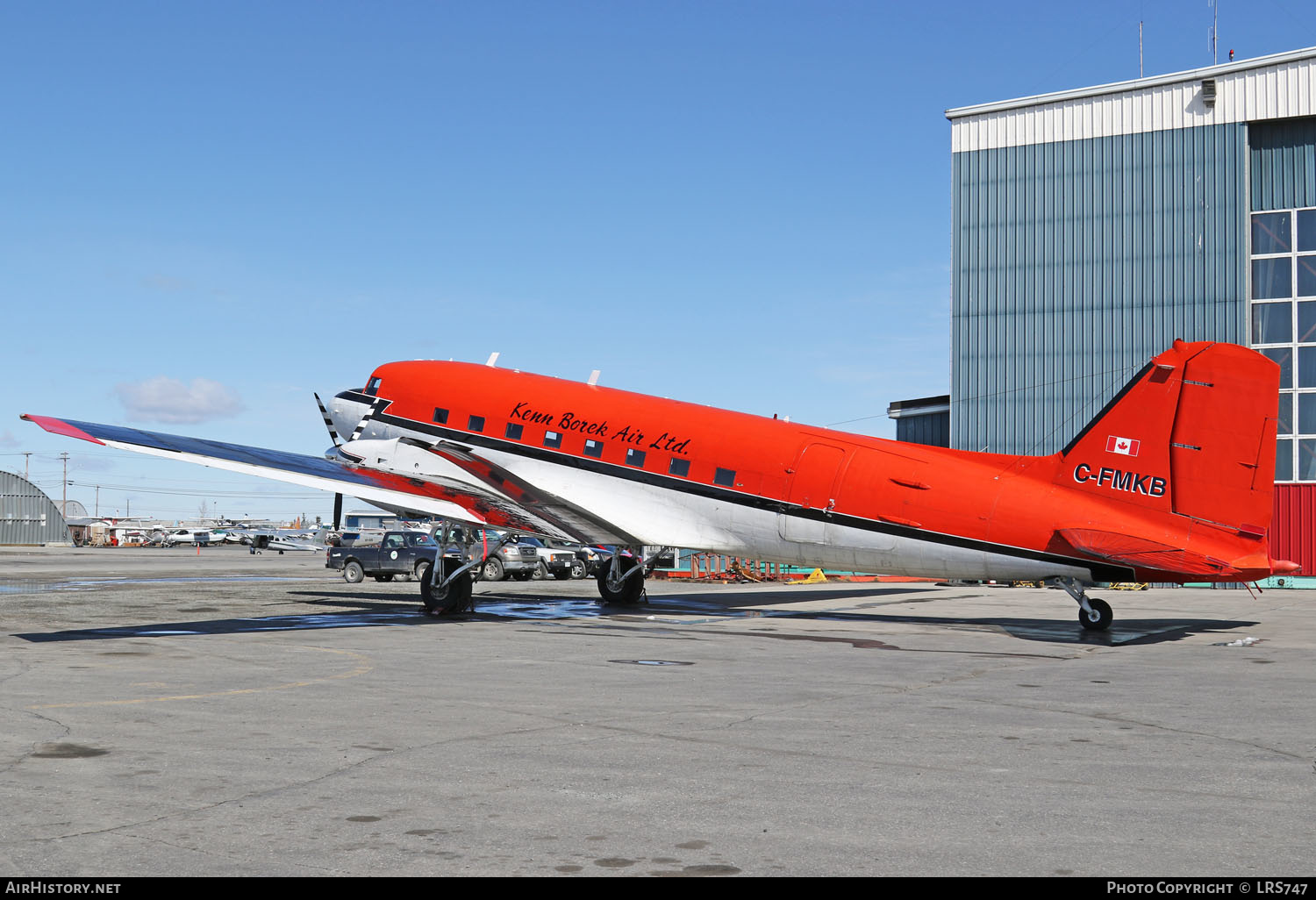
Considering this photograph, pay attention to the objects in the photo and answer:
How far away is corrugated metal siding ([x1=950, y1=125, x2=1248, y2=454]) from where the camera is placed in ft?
176

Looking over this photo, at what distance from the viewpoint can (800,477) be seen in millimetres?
25344

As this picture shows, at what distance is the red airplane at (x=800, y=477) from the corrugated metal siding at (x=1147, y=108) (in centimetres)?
3669

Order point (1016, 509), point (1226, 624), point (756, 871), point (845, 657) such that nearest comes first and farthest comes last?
point (756, 871), point (845, 657), point (1016, 509), point (1226, 624)

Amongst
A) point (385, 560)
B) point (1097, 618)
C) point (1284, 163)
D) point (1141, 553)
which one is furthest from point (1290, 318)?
point (385, 560)

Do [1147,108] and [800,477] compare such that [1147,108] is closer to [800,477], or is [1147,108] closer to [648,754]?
[800,477]

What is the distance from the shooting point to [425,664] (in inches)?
675

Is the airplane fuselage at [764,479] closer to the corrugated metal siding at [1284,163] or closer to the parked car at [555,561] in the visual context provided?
the parked car at [555,561]

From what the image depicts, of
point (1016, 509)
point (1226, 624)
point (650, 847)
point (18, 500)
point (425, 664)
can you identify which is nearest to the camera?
point (650, 847)

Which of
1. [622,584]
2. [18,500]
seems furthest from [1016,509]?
[18,500]

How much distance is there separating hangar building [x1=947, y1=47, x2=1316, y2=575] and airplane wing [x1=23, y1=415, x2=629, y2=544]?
35091 millimetres

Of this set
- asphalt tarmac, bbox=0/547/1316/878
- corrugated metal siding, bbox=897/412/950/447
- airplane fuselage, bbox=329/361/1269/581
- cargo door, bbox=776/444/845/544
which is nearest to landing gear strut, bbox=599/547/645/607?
airplane fuselage, bbox=329/361/1269/581

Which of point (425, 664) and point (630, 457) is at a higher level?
point (630, 457)
